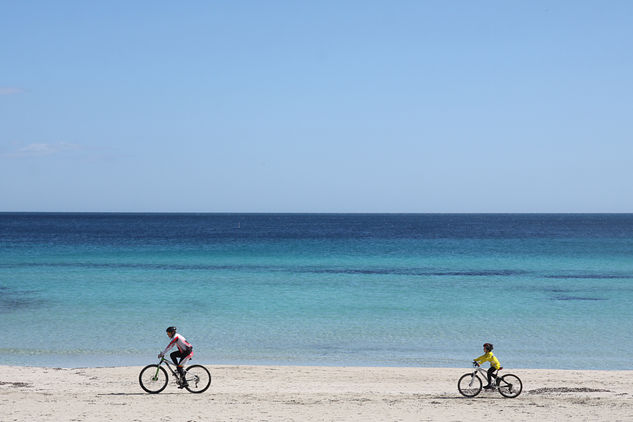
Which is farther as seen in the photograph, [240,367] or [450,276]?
[450,276]

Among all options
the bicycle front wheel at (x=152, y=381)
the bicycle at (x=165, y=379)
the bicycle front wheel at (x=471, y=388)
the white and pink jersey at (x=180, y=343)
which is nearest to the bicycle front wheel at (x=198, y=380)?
the bicycle at (x=165, y=379)

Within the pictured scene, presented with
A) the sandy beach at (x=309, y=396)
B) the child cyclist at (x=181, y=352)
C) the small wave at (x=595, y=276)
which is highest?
the small wave at (x=595, y=276)

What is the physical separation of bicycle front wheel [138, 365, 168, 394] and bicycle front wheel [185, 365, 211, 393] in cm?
56

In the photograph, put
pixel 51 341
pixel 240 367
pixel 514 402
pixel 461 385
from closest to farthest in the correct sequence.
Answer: pixel 514 402, pixel 461 385, pixel 240 367, pixel 51 341

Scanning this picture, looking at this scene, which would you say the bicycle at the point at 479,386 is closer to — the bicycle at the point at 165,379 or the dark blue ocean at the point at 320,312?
the dark blue ocean at the point at 320,312

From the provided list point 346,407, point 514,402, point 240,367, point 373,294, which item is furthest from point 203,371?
point 373,294

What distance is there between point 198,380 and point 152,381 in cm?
107

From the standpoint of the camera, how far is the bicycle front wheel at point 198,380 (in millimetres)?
15605

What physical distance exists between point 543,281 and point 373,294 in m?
12.3

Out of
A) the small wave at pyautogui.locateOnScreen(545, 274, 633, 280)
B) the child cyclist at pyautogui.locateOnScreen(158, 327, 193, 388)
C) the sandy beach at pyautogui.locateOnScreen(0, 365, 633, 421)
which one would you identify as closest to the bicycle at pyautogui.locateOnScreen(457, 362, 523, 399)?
the sandy beach at pyautogui.locateOnScreen(0, 365, 633, 421)

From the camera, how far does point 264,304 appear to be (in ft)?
99.5

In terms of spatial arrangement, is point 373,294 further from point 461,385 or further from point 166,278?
point 461,385

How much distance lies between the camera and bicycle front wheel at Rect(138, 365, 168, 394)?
15.4m

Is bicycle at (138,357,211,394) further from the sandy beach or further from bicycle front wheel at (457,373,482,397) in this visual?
bicycle front wheel at (457,373,482,397)
